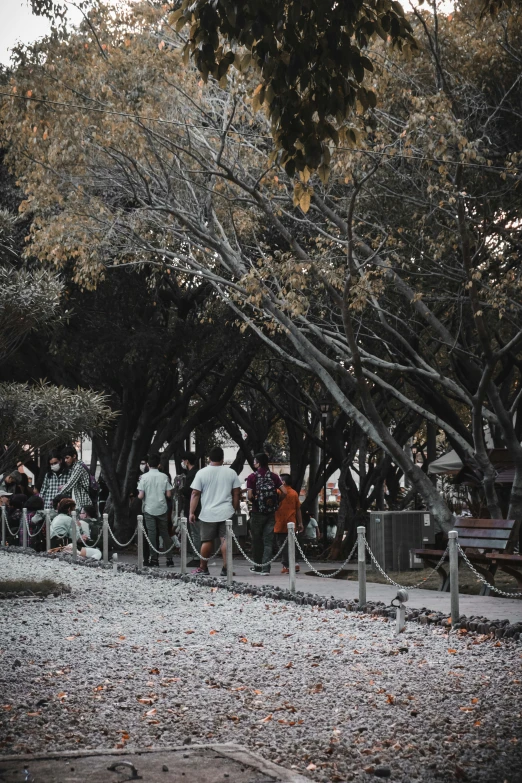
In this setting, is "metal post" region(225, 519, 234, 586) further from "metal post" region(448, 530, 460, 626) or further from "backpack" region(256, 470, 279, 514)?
"metal post" region(448, 530, 460, 626)

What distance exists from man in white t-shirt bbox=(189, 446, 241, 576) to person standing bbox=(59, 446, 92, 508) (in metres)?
5.68

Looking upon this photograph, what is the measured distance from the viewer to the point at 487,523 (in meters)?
12.9

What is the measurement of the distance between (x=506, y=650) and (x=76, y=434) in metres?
6.93

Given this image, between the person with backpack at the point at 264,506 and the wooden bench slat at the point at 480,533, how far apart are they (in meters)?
3.55

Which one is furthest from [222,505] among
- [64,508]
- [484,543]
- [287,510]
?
[64,508]

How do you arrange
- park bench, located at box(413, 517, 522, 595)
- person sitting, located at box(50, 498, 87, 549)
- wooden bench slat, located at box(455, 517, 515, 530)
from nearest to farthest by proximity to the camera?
park bench, located at box(413, 517, 522, 595) → wooden bench slat, located at box(455, 517, 515, 530) → person sitting, located at box(50, 498, 87, 549)

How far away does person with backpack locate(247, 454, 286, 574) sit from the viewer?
15.9 m

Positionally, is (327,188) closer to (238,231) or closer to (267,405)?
(238,231)

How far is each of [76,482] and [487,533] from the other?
998cm

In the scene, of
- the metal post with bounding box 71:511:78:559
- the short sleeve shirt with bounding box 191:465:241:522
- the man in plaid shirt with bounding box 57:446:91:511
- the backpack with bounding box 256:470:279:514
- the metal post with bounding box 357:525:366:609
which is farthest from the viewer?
the man in plaid shirt with bounding box 57:446:91:511

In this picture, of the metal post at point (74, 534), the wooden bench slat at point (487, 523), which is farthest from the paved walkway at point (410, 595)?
the metal post at point (74, 534)

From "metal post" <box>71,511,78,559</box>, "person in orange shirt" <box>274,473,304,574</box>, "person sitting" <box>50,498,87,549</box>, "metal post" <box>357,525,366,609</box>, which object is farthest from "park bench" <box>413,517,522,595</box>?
"person sitting" <box>50,498,87,549</box>

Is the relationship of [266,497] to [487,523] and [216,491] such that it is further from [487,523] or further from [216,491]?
[487,523]

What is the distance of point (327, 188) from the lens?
54.4 ft
